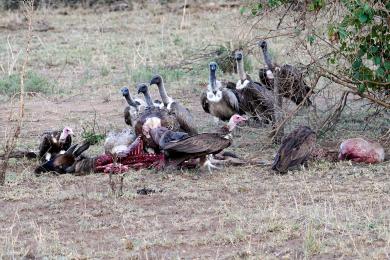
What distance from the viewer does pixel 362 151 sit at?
7484mm

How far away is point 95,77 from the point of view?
13.0 meters

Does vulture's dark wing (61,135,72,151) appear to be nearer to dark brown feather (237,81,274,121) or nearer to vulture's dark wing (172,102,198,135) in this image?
vulture's dark wing (172,102,198,135)

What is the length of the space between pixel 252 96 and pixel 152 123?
197cm

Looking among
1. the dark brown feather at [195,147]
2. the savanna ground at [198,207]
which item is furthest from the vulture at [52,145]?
the dark brown feather at [195,147]

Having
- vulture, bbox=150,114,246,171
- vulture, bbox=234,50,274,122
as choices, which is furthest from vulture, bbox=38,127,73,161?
Result: vulture, bbox=234,50,274,122

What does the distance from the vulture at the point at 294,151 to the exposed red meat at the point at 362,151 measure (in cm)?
31

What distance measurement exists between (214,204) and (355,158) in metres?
1.62

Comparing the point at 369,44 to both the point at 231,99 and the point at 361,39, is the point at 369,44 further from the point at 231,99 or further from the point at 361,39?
the point at 231,99

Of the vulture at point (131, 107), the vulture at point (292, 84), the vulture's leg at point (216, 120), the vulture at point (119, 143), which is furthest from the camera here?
the vulture's leg at point (216, 120)

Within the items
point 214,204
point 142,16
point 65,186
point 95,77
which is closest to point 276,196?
point 214,204

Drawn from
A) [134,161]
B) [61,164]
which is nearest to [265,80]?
[134,161]

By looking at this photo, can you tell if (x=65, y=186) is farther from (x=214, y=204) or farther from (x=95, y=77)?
(x=95, y=77)

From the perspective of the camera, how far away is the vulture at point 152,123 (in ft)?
26.4

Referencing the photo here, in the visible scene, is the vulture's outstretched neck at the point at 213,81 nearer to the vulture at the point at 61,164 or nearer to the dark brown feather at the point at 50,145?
the dark brown feather at the point at 50,145
